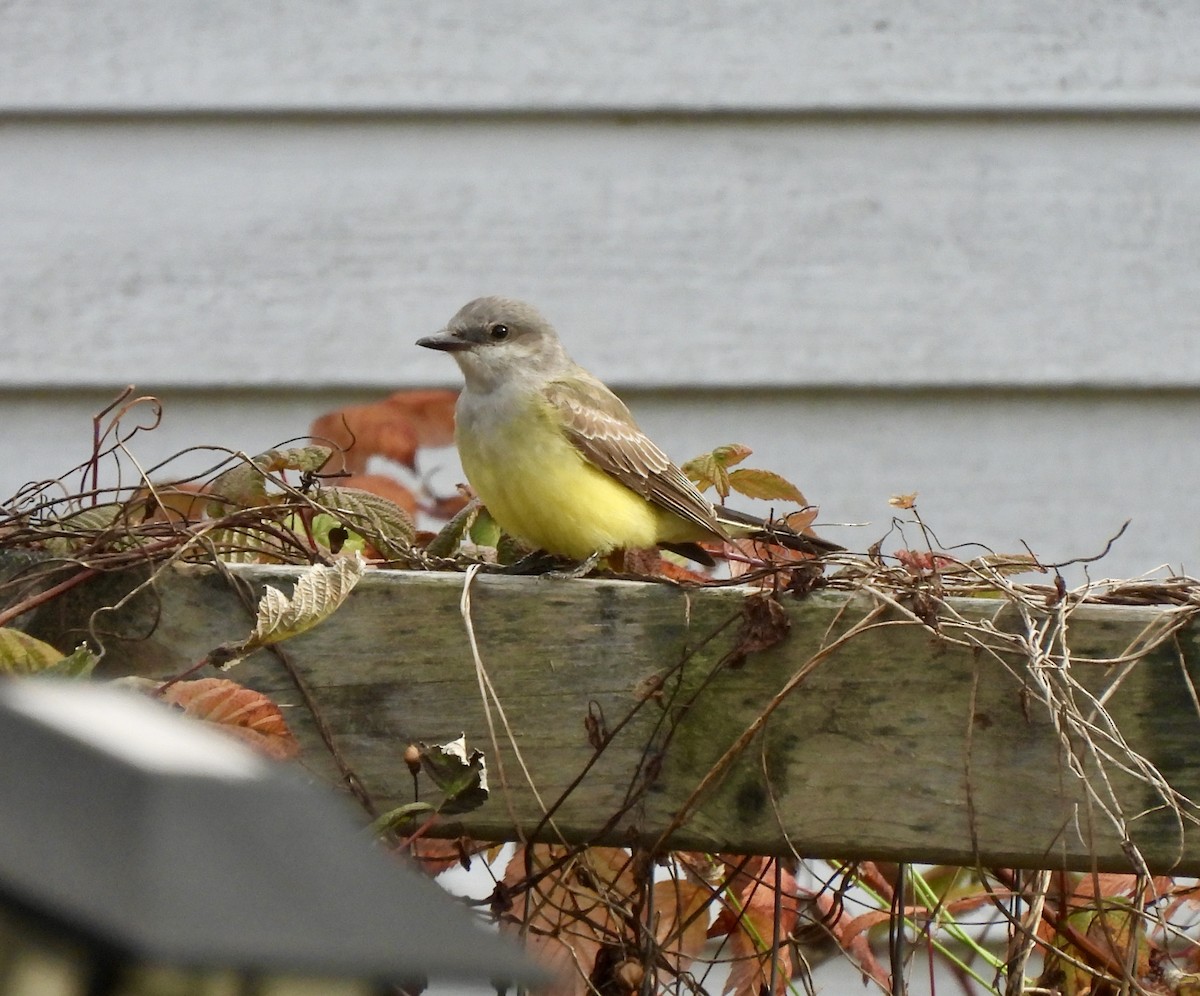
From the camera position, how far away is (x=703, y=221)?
13.3ft

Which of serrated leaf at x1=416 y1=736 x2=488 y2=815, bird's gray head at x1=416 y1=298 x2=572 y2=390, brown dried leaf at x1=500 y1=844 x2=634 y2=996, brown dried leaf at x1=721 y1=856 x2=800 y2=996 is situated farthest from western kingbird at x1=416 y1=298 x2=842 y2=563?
serrated leaf at x1=416 y1=736 x2=488 y2=815

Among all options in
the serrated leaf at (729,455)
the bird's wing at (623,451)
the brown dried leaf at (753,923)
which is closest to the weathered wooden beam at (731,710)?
the brown dried leaf at (753,923)

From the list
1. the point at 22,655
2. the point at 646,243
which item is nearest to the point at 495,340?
the point at 646,243

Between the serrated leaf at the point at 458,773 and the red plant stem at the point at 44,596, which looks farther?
the red plant stem at the point at 44,596

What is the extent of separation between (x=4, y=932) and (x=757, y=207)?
3.69m

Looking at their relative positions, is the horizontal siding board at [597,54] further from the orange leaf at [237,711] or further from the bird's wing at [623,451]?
the orange leaf at [237,711]

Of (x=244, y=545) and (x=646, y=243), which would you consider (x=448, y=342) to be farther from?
(x=244, y=545)

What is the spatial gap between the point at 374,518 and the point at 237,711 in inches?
26.7

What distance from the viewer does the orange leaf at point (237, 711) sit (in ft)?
6.04

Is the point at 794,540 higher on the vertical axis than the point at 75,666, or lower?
higher

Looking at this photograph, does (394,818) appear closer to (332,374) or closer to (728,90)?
(332,374)

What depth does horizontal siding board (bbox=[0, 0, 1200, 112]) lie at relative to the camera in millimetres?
3975

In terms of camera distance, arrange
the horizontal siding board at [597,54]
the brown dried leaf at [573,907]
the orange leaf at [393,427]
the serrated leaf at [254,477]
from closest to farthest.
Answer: the brown dried leaf at [573,907] < the serrated leaf at [254,477] < the orange leaf at [393,427] < the horizontal siding board at [597,54]

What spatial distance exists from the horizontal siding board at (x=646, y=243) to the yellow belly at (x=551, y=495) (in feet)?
1.73
